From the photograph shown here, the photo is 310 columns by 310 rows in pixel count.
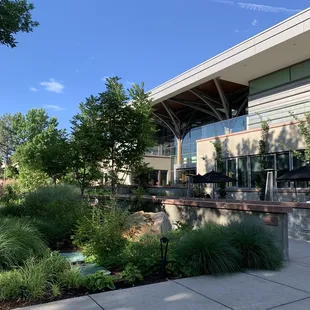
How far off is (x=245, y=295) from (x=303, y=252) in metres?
4.26

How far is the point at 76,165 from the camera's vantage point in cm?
1490

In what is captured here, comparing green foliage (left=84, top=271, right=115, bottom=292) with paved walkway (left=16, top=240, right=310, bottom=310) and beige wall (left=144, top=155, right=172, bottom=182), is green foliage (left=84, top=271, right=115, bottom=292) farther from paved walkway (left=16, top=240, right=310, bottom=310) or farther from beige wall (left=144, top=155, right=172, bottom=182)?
beige wall (left=144, top=155, right=172, bottom=182)

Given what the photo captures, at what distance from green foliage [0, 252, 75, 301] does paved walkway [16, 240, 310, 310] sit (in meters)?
0.35

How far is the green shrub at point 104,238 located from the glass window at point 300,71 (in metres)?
19.5

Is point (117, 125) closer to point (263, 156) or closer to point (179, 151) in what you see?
point (263, 156)

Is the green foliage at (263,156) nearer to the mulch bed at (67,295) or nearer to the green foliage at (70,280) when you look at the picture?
the mulch bed at (67,295)

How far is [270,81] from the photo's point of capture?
24.9 metres

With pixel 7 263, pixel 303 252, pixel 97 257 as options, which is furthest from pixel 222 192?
pixel 7 263

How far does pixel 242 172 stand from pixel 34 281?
1869 cm

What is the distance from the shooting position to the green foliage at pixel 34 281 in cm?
439

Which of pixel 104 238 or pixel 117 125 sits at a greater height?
pixel 117 125

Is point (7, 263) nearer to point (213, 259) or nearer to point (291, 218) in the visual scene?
point (213, 259)

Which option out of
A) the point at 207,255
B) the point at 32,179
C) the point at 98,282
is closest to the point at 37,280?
the point at 98,282

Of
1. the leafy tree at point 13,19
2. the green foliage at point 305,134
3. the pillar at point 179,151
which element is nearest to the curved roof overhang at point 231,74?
the pillar at point 179,151
